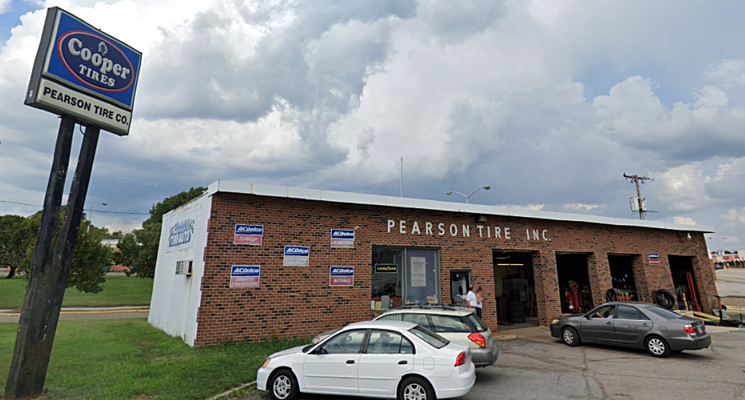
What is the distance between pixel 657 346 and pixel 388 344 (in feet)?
28.0

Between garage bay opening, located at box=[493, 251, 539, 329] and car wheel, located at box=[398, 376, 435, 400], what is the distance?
13708 millimetres

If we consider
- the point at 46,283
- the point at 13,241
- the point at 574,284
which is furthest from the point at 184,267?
the point at 13,241

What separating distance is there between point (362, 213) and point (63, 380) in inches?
345

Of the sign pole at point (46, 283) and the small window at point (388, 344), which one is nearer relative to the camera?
the small window at point (388, 344)

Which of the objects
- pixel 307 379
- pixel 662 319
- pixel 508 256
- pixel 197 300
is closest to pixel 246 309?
pixel 197 300

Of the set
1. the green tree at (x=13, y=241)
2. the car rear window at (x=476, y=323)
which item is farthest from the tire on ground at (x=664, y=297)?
the green tree at (x=13, y=241)

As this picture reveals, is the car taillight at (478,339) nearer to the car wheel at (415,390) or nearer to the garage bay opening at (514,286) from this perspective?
the car wheel at (415,390)

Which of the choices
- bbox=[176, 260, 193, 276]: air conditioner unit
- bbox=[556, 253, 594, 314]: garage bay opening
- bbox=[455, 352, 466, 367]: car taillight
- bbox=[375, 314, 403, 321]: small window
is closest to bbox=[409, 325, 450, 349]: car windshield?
bbox=[455, 352, 466, 367]: car taillight

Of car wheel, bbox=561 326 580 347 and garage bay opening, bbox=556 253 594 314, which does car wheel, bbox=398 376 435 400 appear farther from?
garage bay opening, bbox=556 253 594 314

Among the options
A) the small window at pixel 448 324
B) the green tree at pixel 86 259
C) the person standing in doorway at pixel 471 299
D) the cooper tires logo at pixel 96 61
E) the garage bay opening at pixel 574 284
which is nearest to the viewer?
the cooper tires logo at pixel 96 61

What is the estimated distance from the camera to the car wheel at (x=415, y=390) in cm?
580

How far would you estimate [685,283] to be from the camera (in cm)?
2158

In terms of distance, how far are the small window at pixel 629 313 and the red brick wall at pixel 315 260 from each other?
456cm

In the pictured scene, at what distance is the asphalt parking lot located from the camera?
6.91 metres
